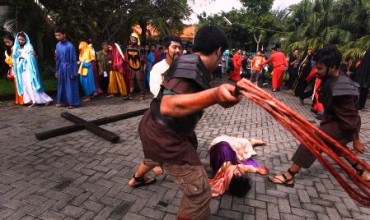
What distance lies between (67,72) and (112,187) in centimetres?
475

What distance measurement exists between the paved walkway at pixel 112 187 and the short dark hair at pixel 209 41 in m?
1.73

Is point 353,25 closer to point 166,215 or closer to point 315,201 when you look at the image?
point 315,201

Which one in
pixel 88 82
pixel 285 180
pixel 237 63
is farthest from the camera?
pixel 237 63

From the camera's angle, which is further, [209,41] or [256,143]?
[256,143]

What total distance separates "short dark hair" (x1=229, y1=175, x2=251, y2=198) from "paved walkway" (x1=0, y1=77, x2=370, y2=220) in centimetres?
7

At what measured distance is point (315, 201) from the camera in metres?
3.03

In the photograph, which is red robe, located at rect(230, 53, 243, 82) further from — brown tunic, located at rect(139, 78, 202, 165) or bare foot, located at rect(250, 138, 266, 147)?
brown tunic, located at rect(139, 78, 202, 165)

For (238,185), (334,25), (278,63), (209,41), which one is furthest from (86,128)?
(334,25)

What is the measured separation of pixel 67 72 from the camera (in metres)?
6.93

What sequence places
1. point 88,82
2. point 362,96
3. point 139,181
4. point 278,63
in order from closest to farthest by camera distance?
1. point 139,181
2. point 88,82
3. point 362,96
4. point 278,63

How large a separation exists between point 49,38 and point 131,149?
32.4 feet

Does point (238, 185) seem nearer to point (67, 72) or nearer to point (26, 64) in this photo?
point (67, 72)

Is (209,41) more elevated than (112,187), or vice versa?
(209,41)

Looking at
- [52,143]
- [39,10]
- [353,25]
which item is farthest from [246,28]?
[52,143]
